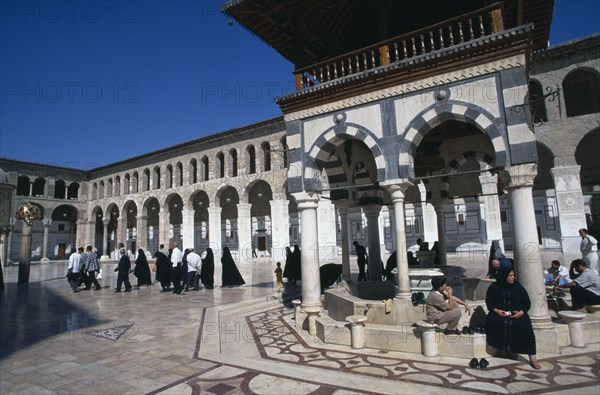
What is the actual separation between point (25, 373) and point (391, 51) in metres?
7.53

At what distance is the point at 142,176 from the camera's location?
30797 mm

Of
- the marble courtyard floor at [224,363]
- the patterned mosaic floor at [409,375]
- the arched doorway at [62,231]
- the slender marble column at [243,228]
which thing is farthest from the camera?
the arched doorway at [62,231]

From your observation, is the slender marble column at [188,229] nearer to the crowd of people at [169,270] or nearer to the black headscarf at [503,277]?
the crowd of people at [169,270]

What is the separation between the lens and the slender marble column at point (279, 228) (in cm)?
2303

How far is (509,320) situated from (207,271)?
9.40 metres

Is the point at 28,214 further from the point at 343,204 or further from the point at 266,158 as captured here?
the point at 266,158

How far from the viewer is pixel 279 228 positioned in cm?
2317

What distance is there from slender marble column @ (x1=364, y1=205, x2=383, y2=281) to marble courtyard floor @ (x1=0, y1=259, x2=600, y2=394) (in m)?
2.10

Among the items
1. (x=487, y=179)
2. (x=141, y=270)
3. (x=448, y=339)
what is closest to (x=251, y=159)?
(x=141, y=270)

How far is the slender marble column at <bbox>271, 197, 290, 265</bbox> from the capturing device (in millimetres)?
23031

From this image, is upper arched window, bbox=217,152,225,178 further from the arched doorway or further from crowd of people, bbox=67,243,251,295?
the arched doorway

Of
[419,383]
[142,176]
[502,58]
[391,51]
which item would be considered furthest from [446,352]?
[142,176]

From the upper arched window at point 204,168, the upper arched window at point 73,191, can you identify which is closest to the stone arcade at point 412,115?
the upper arched window at point 204,168

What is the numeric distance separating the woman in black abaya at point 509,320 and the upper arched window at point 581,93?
64.1ft
